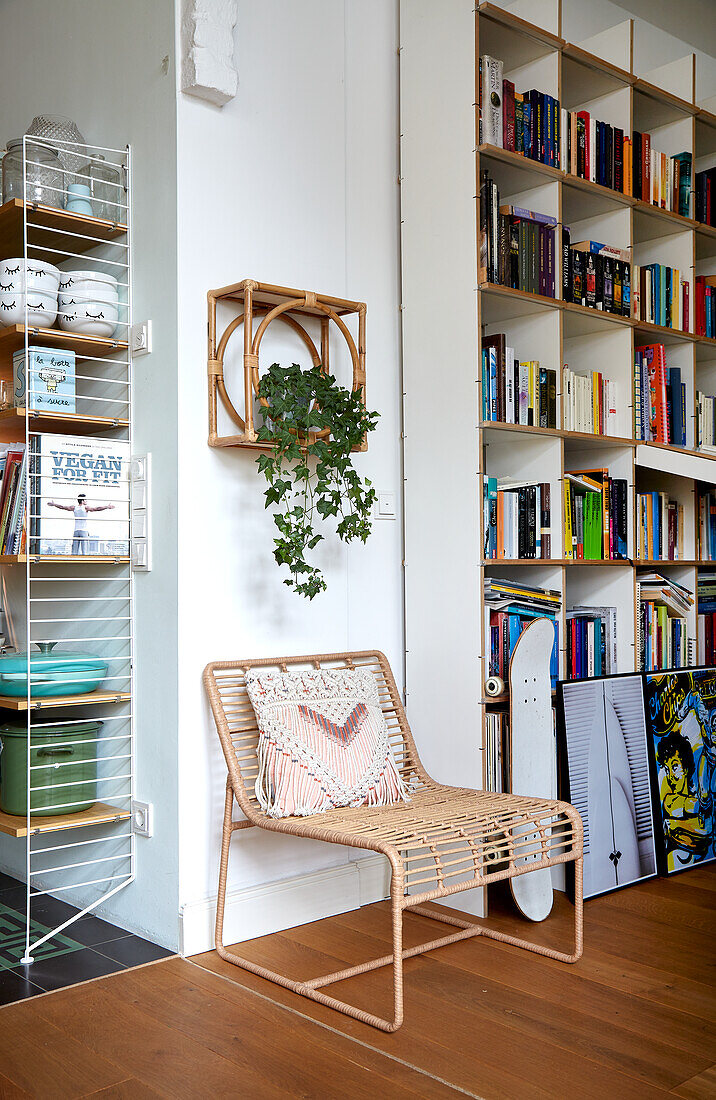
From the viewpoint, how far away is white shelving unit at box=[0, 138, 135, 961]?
Result: 2676 millimetres

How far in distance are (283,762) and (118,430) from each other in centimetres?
109

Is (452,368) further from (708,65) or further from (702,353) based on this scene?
(708,65)

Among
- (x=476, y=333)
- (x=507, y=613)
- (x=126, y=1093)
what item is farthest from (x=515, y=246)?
(x=126, y=1093)

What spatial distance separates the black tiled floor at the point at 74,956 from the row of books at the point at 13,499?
3.45ft

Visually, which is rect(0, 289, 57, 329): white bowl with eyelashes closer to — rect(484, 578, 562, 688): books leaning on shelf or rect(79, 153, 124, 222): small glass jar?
rect(79, 153, 124, 222): small glass jar

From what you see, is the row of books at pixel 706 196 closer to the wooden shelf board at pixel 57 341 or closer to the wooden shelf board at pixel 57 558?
the wooden shelf board at pixel 57 341

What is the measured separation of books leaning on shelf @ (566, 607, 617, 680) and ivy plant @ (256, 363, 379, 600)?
860mm

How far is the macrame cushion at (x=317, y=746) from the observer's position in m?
2.50

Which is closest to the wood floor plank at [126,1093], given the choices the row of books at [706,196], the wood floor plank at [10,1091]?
the wood floor plank at [10,1091]

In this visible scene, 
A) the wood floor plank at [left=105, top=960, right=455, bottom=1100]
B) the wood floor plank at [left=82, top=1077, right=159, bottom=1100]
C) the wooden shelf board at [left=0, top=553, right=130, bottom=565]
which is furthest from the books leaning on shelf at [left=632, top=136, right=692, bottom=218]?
the wood floor plank at [left=82, top=1077, right=159, bottom=1100]

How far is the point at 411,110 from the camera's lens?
3.17 meters

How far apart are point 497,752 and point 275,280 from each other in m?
1.53

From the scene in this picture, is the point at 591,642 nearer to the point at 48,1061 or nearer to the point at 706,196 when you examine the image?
the point at 706,196

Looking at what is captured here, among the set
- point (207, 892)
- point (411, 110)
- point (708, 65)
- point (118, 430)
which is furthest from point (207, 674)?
point (708, 65)
